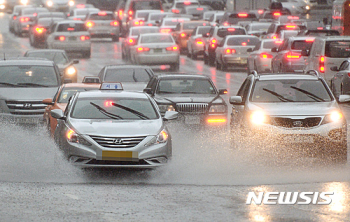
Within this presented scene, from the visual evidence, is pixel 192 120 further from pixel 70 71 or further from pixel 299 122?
pixel 70 71

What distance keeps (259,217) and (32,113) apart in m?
11.5

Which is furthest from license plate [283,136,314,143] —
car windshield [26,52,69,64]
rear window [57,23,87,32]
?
rear window [57,23,87,32]

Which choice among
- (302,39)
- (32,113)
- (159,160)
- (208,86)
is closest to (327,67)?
(302,39)

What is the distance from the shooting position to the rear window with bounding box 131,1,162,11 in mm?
57719

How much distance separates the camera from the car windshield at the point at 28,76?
20.7m

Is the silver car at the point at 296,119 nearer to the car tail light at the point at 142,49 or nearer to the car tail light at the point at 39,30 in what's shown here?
the car tail light at the point at 142,49

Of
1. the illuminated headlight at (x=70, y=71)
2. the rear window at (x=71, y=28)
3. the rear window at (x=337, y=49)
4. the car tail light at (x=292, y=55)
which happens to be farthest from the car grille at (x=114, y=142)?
the rear window at (x=71, y=28)

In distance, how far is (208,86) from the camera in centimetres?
1894

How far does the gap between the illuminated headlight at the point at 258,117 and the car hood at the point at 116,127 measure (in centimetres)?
164

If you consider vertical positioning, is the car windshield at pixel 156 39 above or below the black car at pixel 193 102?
below

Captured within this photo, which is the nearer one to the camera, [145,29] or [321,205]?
[321,205]

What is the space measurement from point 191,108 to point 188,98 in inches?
12.8

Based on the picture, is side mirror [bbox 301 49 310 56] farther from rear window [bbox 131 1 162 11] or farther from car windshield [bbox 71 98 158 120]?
rear window [bbox 131 1 162 11]

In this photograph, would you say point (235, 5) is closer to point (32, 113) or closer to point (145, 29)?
point (145, 29)
